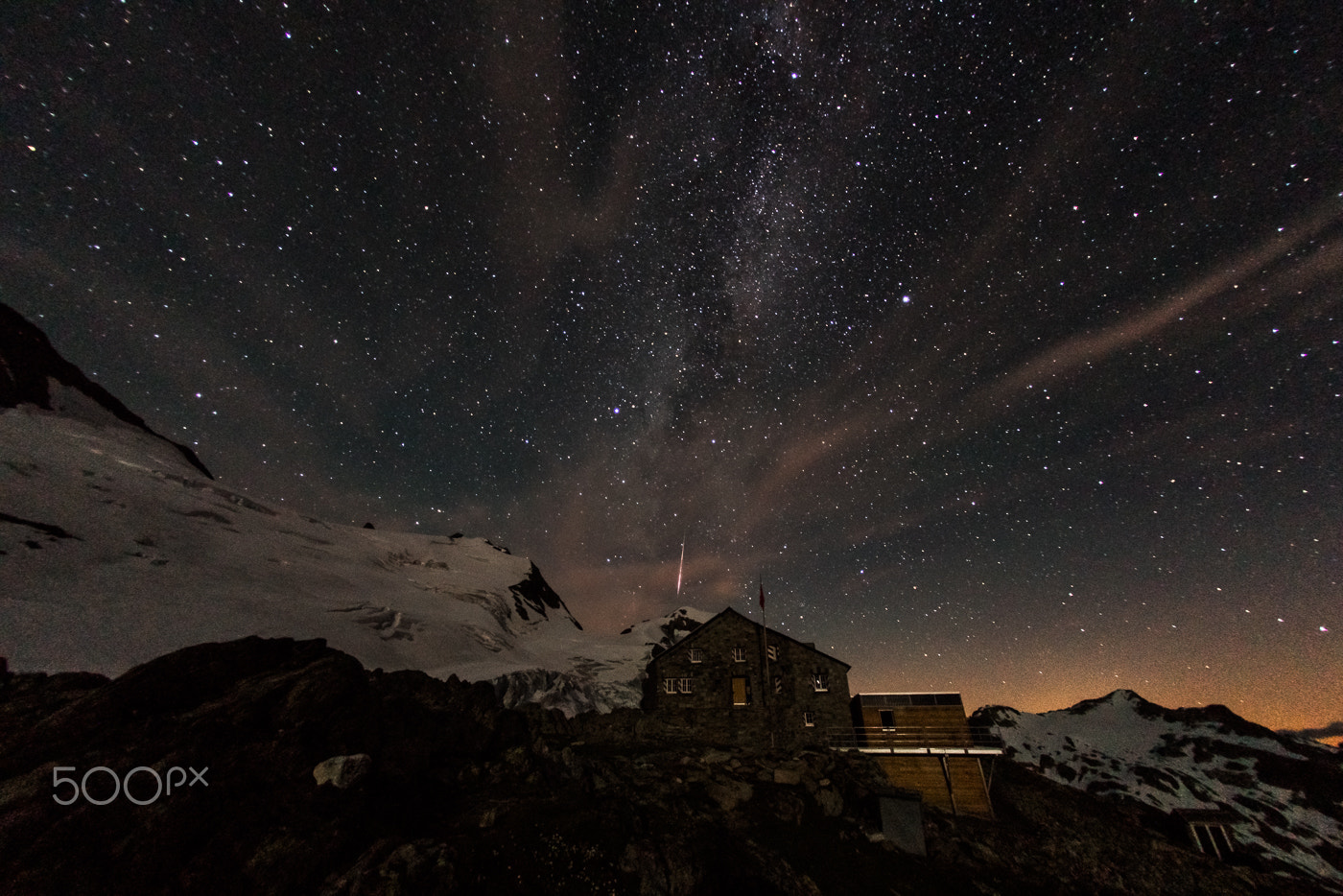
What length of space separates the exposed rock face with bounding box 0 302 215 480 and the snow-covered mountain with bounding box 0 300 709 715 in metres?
0.22

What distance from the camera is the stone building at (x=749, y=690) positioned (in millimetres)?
36562

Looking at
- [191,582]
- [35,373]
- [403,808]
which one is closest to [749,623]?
[403,808]

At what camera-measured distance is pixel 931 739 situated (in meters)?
30.3

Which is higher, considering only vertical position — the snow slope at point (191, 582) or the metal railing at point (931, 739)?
the snow slope at point (191, 582)

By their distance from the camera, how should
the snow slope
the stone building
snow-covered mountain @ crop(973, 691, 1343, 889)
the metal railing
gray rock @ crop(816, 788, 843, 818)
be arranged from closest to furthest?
gray rock @ crop(816, 788, 843, 818) < the metal railing < the snow slope < the stone building < snow-covered mountain @ crop(973, 691, 1343, 889)

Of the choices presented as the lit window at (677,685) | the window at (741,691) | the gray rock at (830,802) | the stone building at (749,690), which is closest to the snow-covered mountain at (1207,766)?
the stone building at (749,690)

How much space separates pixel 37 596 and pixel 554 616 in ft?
299

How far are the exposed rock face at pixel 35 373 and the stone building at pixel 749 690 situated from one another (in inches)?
3340

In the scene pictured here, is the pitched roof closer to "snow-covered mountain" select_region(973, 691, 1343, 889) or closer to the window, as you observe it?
the window

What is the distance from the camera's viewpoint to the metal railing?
1133 inches

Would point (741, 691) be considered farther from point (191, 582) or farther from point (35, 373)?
point (35, 373)

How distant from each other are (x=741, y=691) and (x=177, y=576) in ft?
157

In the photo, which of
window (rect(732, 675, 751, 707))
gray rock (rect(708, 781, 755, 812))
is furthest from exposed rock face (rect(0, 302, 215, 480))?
gray rock (rect(708, 781, 755, 812))

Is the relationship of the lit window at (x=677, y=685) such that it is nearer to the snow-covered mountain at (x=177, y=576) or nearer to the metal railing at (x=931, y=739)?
the metal railing at (x=931, y=739)
